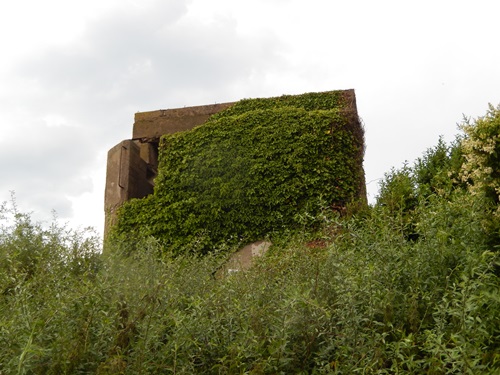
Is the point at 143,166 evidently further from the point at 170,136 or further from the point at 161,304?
the point at 161,304

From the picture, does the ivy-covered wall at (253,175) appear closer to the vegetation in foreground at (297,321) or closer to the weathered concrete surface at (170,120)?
the weathered concrete surface at (170,120)

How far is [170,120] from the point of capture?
43.9 feet

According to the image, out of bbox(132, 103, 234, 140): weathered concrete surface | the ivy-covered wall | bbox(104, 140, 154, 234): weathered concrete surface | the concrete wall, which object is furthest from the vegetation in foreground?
bbox(132, 103, 234, 140): weathered concrete surface

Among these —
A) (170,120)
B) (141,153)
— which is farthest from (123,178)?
(170,120)

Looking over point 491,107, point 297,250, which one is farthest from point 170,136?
point 491,107

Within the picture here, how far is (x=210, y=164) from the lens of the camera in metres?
11.5

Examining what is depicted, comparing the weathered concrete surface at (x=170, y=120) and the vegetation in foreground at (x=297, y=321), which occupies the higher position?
the weathered concrete surface at (x=170, y=120)

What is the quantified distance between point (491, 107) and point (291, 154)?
18.1ft

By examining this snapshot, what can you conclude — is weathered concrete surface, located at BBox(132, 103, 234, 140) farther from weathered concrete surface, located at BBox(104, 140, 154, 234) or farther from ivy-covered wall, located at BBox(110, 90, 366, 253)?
ivy-covered wall, located at BBox(110, 90, 366, 253)

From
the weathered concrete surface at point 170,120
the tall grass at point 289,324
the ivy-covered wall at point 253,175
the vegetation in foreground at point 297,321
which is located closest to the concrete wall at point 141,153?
the weathered concrete surface at point 170,120

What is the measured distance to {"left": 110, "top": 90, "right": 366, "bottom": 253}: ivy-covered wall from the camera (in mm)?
10703

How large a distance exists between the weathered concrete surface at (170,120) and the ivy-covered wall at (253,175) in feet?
3.04

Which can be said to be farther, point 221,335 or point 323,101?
point 323,101

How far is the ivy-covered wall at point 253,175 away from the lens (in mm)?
Answer: 10703
